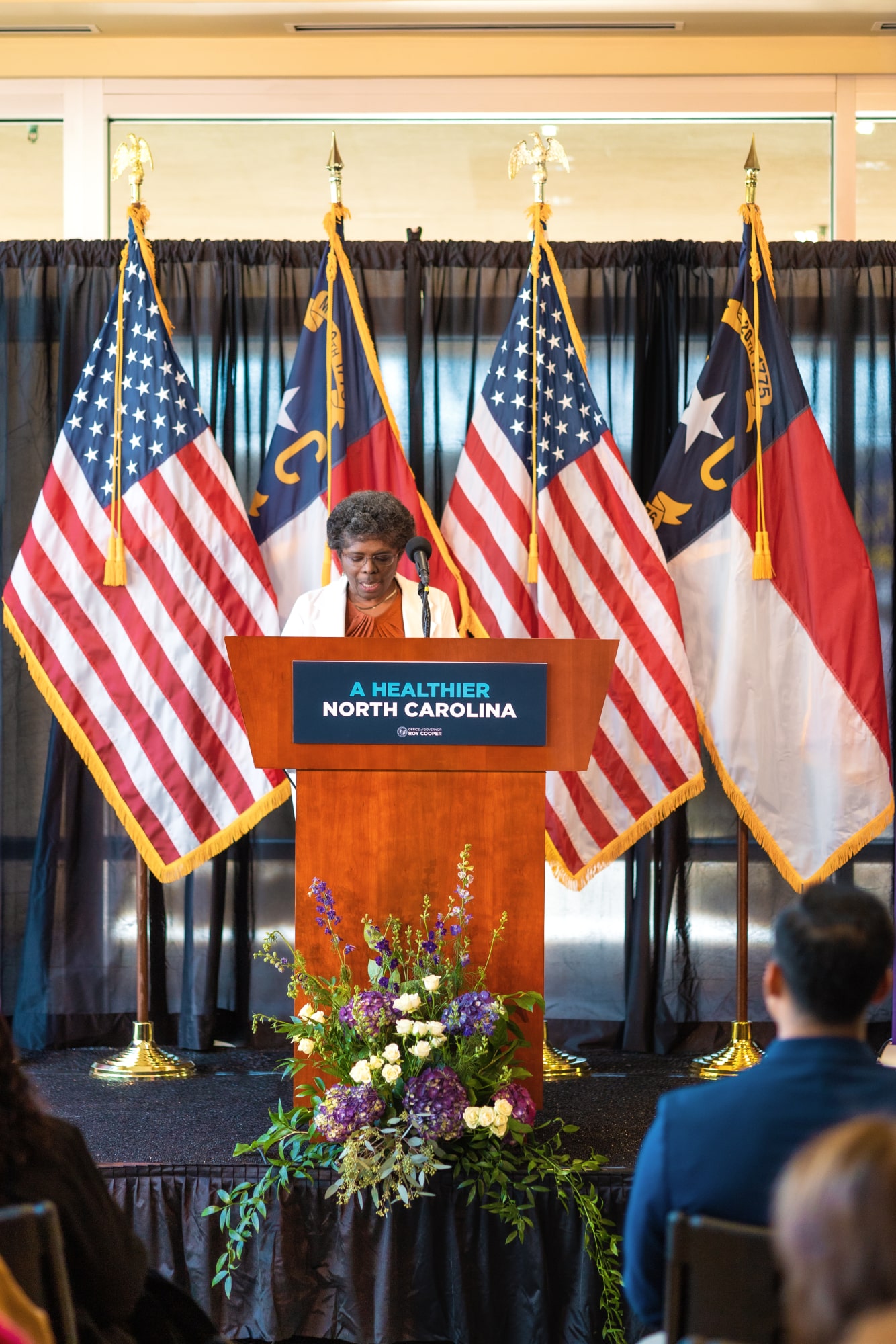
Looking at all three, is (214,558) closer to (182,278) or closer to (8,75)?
(182,278)

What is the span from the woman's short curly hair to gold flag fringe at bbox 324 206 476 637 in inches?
19.8

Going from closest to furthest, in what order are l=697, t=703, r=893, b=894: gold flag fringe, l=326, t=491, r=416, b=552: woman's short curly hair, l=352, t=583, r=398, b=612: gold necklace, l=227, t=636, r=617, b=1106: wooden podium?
l=227, t=636, r=617, b=1106: wooden podium
l=326, t=491, r=416, b=552: woman's short curly hair
l=352, t=583, r=398, b=612: gold necklace
l=697, t=703, r=893, b=894: gold flag fringe

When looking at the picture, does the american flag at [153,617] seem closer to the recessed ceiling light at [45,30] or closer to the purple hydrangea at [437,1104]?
the recessed ceiling light at [45,30]

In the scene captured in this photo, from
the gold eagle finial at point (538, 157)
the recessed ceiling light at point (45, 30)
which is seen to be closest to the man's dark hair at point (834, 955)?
the gold eagle finial at point (538, 157)

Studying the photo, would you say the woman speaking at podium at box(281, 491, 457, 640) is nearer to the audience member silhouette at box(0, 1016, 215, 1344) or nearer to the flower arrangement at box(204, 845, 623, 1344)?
the flower arrangement at box(204, 845, 623, 1344)

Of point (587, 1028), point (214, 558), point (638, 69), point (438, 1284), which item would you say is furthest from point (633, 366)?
point (438, 1284)

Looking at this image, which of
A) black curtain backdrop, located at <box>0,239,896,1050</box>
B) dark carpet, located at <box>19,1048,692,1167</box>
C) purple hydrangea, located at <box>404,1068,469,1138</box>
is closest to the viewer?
purple hydrangea, located at <box>404,1068,469,1138</box>

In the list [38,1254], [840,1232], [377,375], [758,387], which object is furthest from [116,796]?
[840,1232]

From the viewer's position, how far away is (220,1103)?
375cm

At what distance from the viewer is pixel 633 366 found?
183 inches

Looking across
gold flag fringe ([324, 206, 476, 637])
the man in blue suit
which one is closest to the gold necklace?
gold flag fringe ([324, 206, 476, 637])

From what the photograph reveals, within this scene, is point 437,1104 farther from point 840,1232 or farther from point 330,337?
point 330,337

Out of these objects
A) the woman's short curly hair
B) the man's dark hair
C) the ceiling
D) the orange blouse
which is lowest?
the man's dark hair

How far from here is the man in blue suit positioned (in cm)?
152
